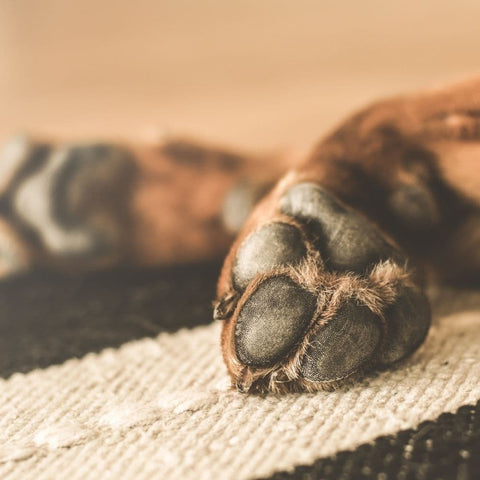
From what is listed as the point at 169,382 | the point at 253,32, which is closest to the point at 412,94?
the point at 169,382

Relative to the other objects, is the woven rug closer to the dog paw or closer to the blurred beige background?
the dog paw

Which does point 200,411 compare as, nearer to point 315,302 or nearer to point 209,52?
point 315,302

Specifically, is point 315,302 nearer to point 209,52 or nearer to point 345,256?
point 345,256

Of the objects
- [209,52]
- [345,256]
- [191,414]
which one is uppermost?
[209,52]

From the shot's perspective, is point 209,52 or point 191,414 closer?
point 191,414

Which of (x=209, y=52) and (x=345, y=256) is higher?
(x=209, y=52)

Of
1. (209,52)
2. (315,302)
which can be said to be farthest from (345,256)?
(209,52)
